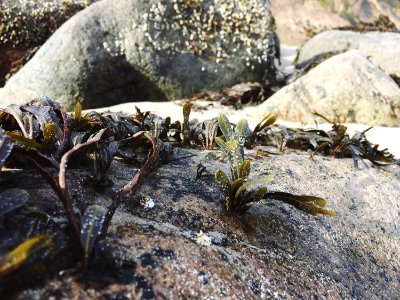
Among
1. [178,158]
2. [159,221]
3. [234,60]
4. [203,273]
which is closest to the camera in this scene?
[203,273]

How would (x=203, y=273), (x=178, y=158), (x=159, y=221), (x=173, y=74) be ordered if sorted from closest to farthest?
(x=203, y=273), (x=159, y=221), (x=178, y=158), (x=173, y=74)

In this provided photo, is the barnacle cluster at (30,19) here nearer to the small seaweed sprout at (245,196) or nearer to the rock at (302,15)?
the small seaweed sprout at (245,196)

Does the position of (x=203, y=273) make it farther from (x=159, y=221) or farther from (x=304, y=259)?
(x=304, y=259)

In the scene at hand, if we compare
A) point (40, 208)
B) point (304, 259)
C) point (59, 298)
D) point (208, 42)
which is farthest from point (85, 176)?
point (208, 42)

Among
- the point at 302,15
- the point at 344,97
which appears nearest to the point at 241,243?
the point at 344,97

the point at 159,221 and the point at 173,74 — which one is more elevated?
the point at 159,221

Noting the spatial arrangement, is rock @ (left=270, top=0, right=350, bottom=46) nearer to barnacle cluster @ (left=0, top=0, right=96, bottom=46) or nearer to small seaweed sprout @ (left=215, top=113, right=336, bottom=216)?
barnacle cluster @ (left=0, top=0, right=96, bottom=46)
